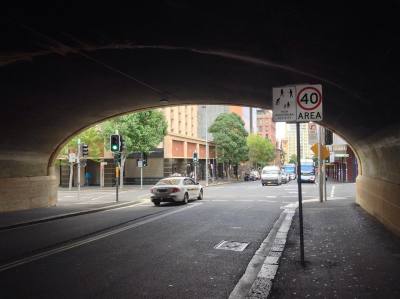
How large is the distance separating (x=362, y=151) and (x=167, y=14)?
497 inches

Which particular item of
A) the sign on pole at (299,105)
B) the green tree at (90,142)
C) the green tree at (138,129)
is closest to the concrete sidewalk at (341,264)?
the sign on pole at (299,105)

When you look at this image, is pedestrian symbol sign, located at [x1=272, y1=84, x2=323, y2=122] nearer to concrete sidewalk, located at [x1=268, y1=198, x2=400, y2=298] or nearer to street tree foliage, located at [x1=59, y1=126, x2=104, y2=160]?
concrete sidewalk, located at [x1=268, y1=198, x2=400, y2=298]

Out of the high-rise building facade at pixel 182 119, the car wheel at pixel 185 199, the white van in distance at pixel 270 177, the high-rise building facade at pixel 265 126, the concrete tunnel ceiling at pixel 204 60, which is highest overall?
the high-rise building facade at pixel 265 126

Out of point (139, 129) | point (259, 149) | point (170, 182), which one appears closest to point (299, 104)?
point (170, 182)

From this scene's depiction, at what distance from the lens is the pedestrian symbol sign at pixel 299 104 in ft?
26.9

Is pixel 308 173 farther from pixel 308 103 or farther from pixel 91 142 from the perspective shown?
pixel 308 103

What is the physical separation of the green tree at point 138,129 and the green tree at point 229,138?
76.0ft

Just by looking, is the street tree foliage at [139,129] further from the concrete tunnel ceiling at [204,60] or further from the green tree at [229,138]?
the concrete tunnel ceiling at [204,60]

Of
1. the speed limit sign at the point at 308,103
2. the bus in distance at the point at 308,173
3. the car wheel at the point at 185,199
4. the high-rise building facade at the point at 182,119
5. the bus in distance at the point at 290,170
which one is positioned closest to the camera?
the speed limit sign at the point at 308,103

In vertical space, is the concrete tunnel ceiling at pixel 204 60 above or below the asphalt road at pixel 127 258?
above

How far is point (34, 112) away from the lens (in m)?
16.3

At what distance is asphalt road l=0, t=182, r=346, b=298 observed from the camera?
21.9 feet

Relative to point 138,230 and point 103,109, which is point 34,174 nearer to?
point 103,109

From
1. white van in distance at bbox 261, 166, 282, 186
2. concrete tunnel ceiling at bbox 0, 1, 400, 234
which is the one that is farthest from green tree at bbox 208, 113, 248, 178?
concrete tunnel ceiling at bbox 0, 1, 400, 234
